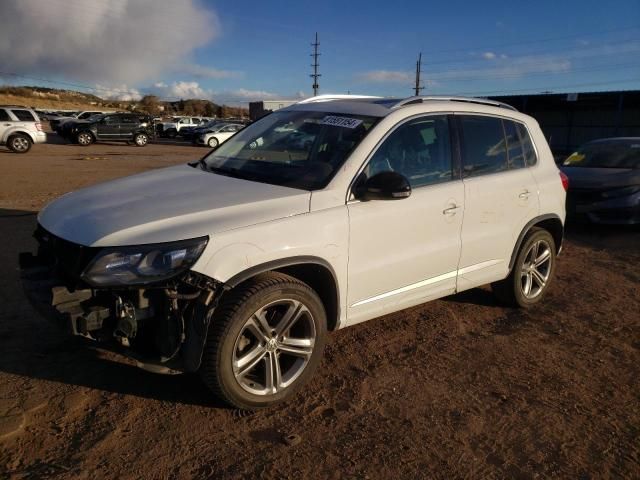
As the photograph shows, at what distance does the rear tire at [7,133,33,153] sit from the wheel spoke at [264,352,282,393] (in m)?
21.9

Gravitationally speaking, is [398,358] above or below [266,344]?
below

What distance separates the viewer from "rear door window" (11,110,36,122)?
20973 mm

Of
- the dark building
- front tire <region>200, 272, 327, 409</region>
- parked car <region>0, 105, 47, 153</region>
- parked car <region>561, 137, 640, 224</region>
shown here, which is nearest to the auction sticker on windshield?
front tire <region>200, 272, 327, 409</region>

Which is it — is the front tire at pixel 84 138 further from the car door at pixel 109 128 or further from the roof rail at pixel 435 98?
the roof rail at pixel 435 98

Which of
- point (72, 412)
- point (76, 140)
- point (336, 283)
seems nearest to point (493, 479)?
point (336, 283)

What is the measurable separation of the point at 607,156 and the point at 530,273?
5.71 meters

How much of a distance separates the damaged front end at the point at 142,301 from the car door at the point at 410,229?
3.46ft

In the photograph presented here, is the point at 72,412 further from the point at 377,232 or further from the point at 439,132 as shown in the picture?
the point at 439,132

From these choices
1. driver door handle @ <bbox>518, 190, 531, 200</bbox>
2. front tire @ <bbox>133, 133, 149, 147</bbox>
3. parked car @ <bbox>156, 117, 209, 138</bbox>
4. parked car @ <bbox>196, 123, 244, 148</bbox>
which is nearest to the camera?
driver door handle @ <bbox>518, 190, 531, 200</bbox>

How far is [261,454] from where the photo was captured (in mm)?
2760

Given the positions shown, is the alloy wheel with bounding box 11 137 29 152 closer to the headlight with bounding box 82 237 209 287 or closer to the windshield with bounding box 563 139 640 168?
the windshield with bounding box 563 139 640 168

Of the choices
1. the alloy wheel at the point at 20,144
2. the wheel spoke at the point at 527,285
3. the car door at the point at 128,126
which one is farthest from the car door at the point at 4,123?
the wheel spoke at the point at 527,285

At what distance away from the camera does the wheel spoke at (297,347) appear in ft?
10.6

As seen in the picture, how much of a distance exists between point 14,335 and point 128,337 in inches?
69.0
